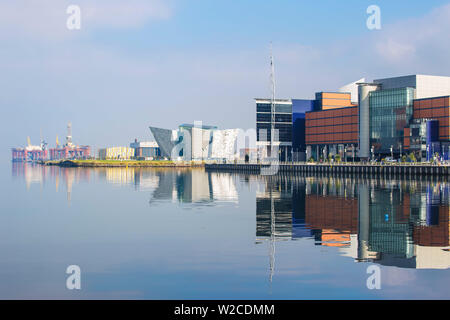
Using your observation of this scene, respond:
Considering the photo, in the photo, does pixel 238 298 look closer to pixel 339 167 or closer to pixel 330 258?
pixel 330 258

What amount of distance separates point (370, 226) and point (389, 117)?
4810 inches

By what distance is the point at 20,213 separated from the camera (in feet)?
169

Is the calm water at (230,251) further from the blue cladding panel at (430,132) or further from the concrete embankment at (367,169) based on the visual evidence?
the blue cladding panel at (430,132)

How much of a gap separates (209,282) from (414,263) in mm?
9849

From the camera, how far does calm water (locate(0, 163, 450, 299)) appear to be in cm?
2083

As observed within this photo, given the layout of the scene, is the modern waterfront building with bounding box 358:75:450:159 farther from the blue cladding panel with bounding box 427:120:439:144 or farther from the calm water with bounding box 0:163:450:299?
the calm water with bounding box 0:163:450:299

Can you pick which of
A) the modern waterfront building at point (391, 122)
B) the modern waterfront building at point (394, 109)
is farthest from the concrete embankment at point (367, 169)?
the modern waterfront building at point (391, 122)

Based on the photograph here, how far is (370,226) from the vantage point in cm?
3800

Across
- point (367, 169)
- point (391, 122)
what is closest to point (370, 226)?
point (367, 169)

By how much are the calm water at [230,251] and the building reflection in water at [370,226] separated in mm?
80

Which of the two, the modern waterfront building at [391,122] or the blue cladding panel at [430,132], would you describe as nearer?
the modern waterfront building at [391,122]

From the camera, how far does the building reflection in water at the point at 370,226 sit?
2719 centimetres

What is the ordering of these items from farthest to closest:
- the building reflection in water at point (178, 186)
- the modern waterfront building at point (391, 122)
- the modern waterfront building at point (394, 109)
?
1. the modern waterfront building at point (394, 109)
2. the modern waterfront building at point (391, 122)
3. the building reflection in water at point (178, 186)
